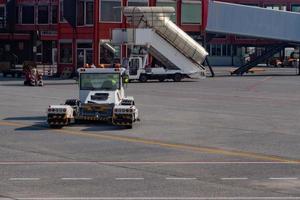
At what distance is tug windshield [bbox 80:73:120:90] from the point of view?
3150 centimetres

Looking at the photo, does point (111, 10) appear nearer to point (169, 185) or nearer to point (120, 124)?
point (120, 124)

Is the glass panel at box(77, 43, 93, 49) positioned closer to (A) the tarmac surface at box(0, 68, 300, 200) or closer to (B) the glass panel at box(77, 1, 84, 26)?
(B) the glass panel at box(77, 1, 84, 26)

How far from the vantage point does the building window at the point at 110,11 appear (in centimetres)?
7744

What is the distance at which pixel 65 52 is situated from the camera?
264 ft

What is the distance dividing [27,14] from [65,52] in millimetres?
22504

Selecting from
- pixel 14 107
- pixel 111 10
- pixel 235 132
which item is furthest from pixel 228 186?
pixel 111 10

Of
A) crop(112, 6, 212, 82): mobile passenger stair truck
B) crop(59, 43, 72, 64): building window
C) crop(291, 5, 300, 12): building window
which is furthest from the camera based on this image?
crop(291, 5, 300, 12): building window

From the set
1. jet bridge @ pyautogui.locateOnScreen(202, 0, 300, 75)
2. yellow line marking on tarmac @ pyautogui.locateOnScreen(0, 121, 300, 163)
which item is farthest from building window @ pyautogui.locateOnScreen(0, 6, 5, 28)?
yellow line marking on tarmac @ pyautogui.locateOnScreen(0, 121, 300, 163)

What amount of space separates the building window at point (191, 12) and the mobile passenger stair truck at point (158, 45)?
31.5 ft

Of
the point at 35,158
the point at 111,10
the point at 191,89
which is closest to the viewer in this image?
the point at 35,158

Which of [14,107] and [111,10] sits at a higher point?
[111,10]

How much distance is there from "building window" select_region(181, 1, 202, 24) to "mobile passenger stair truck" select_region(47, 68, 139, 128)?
163 feet

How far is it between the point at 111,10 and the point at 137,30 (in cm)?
980

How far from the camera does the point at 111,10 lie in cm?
7775
